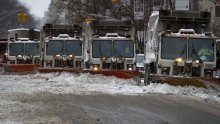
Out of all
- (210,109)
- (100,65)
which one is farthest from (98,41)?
(210,109)

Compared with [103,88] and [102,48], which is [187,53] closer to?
[103,88]

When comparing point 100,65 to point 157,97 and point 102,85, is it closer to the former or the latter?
point 102,85

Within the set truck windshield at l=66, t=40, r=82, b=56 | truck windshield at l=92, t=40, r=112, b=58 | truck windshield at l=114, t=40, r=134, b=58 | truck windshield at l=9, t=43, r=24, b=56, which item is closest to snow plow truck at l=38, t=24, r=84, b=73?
truck windshield at l=66, t=40, r=82, b=56

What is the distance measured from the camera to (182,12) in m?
22.2

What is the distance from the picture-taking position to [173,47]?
791 inches

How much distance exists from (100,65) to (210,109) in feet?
37.0

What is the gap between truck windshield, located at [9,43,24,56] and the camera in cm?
3266

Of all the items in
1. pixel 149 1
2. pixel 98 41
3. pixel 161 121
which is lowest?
pixel 161 121

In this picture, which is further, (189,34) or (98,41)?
(98,41)

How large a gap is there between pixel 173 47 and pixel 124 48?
489 centimetres

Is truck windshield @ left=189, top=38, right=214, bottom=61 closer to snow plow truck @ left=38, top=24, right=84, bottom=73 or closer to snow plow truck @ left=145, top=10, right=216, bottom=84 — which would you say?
snow plow truck @ left=145, top=10, right=216, bottom=84

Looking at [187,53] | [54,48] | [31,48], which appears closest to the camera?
[187,53]

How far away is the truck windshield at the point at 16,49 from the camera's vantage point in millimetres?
32656

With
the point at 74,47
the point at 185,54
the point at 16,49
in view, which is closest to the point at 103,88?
the point at 185,54
